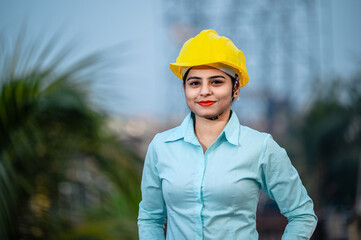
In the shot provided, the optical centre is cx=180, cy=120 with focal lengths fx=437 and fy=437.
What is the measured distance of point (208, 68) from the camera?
43.2 inches

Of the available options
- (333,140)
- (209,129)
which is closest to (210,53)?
(209,129)

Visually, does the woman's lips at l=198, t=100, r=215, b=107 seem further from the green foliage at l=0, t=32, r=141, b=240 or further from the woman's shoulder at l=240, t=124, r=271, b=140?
the green foliage at l=0, t=32, r=141, b=240

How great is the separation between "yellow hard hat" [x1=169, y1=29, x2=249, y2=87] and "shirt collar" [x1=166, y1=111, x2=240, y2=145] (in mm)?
139

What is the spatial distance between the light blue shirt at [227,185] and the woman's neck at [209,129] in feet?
0.08

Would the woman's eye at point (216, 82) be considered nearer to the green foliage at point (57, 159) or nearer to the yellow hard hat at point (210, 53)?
the yellow hard hat at point (210, 53)

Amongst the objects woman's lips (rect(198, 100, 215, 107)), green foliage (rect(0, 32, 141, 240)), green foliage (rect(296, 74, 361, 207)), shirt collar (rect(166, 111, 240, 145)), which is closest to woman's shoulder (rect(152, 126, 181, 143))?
shirt collar (rect(166, 111, 240, 145))

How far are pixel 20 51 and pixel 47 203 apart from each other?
829 mm

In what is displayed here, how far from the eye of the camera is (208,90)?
1.10 meters

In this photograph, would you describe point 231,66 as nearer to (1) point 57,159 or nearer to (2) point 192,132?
(2) point 192,132

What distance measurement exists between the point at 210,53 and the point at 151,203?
0.43 meters

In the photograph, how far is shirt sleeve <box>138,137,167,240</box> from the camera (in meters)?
1.17

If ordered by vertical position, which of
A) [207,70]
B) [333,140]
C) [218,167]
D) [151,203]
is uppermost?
[207,70]

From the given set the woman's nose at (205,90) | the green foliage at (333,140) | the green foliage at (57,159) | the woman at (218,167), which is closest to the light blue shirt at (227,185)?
the woman at (218,167)

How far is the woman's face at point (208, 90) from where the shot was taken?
1.10 m
